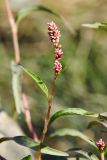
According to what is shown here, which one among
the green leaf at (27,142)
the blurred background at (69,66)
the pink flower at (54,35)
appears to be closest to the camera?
the pink flower at (54,35)

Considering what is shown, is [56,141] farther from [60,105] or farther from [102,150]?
[102,150]

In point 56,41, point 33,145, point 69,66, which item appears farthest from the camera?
point 69,66

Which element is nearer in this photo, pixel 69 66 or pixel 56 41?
pixel 56 41

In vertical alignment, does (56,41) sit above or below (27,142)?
above

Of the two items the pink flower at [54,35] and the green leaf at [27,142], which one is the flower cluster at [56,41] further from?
the green leaf at [27,142]

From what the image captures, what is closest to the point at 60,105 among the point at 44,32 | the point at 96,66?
the point at 96,66

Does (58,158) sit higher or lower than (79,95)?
higher

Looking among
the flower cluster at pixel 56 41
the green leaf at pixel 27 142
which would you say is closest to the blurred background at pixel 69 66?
the green leaf at pixel 27 142

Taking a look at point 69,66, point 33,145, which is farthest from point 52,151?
point 69,66

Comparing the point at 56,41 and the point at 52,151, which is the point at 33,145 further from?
the point at 56,41
